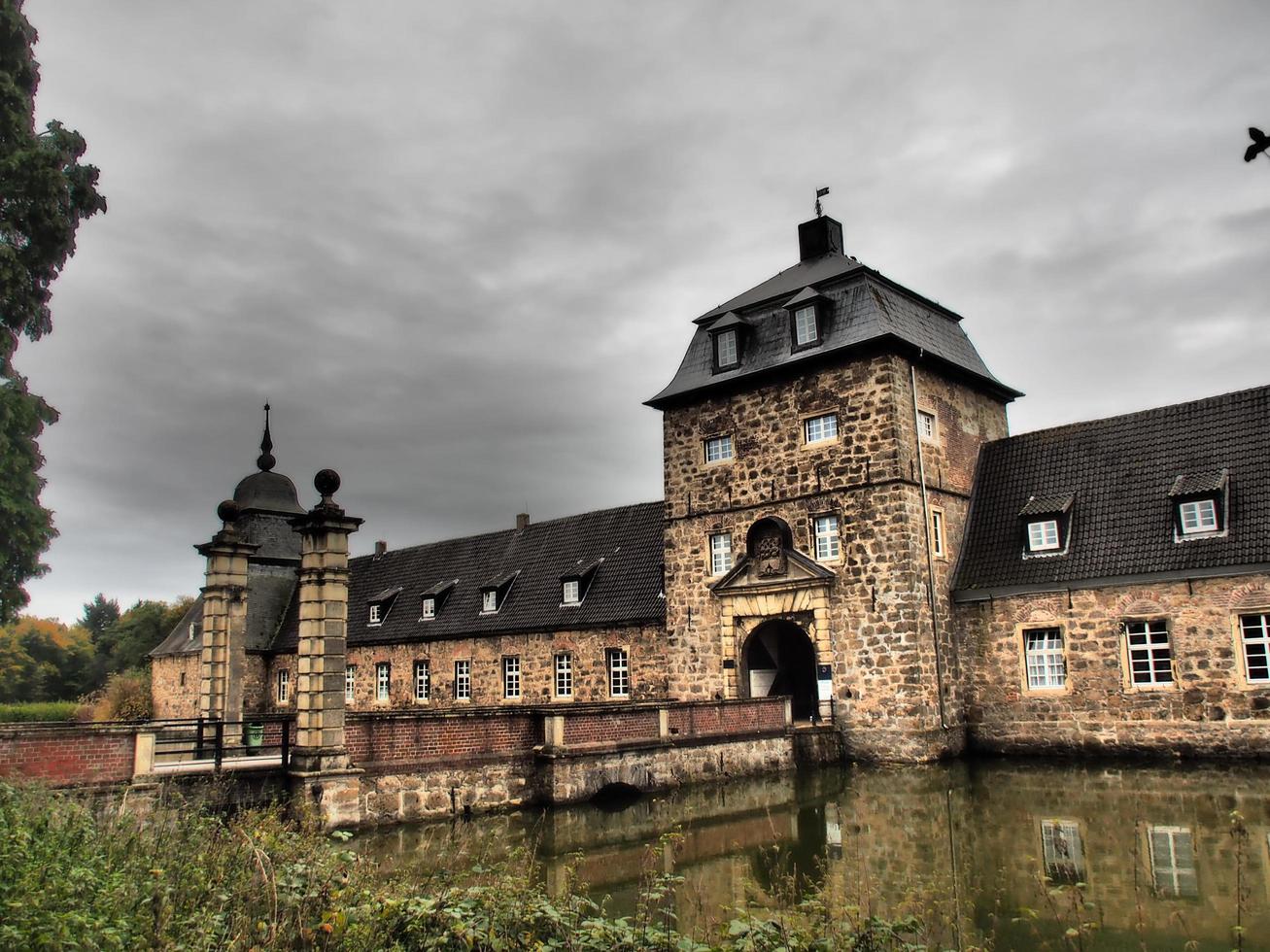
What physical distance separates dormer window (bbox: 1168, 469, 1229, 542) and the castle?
0.05m

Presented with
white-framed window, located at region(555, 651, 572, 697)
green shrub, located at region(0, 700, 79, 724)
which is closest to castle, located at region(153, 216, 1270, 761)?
white-framed window, located at region(555, 651, 572, 697)

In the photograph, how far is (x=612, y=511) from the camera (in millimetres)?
29516

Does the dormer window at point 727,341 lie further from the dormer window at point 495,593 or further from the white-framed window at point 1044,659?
the dormer window at point 495,593

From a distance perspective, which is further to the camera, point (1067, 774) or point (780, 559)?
point (780, 559)

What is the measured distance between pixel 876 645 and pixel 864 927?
14.4 m

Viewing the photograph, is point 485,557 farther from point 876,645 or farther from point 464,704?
point 876,645

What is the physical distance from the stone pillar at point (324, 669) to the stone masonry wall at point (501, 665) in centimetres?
1173

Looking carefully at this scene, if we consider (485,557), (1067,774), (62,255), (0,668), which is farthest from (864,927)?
(0,668)

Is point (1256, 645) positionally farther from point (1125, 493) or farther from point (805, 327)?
point (805, 327)

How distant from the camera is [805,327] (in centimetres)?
2208

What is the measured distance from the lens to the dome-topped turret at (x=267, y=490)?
32406mm

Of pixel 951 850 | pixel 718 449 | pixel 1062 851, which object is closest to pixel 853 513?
pixel 718 449

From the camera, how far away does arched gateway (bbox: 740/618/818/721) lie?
2197 cm

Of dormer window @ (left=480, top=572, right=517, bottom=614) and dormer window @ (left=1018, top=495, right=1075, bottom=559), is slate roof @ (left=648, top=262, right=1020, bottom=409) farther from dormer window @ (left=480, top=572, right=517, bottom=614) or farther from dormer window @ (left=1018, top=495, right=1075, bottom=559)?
dormer window @ (left=480, top=572, right=517, bottom=614)
